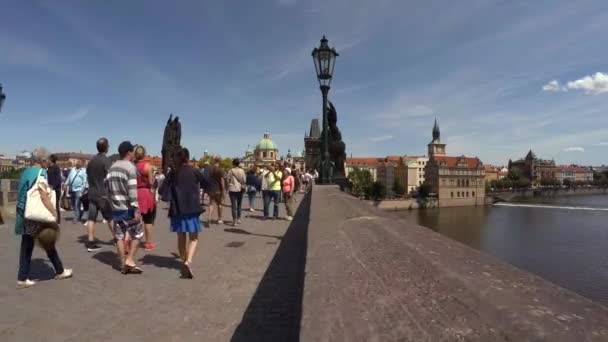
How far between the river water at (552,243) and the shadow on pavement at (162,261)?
12090 millimetres

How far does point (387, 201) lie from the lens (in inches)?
3223

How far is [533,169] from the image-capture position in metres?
167

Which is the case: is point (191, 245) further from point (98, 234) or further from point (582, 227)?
point (582, 227)

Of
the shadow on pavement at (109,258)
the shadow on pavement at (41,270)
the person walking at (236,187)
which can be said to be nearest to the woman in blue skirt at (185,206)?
the shadow on pavement at (109,258)

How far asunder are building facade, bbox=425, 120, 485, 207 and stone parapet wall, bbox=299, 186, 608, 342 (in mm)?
96268

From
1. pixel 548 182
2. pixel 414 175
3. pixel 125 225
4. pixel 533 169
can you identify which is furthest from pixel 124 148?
pixel 533 169

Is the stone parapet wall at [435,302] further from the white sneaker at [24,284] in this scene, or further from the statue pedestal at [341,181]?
the statue pedestal at [341,181]

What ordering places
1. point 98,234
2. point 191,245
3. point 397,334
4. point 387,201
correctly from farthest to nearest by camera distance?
point 387,201 → point 98,234 → point 191,245 → point 397,334

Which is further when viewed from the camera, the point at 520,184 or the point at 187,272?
the point at 520,184

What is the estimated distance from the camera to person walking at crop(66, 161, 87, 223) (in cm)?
1066

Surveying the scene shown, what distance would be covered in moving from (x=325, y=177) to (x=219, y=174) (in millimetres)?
3325

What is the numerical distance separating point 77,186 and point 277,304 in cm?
929

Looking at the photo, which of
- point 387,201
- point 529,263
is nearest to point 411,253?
point 529,263

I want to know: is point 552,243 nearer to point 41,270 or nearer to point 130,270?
point 130,270
